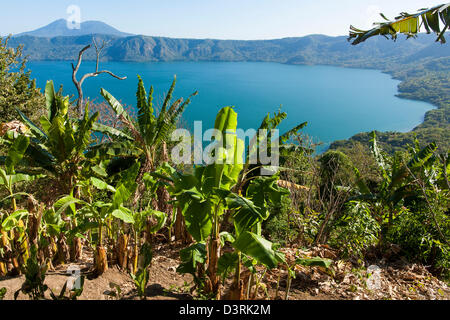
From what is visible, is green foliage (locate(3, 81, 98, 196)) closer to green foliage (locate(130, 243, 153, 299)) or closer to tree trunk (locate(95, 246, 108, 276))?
tree trunk (locate(95, 246, 108, 276))

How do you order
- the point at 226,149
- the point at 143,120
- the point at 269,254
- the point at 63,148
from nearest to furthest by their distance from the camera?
the point at 269,254 → the point at 226,149 → the point at 63,148 → the point at 143,120

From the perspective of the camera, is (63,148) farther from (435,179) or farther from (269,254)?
(435,179)

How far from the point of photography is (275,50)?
151 metres

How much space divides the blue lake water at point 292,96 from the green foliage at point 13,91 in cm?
2679

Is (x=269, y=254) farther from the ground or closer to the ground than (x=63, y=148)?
closer to the ground

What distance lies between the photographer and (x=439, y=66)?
8712 centimetres

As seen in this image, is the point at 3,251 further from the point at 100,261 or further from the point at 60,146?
the point at 60,146

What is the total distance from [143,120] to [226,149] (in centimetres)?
184

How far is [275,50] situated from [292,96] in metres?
81.8

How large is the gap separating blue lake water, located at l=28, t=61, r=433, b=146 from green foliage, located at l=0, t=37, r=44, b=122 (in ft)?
→ 87.9

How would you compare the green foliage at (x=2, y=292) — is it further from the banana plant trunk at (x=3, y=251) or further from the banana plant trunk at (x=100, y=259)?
the banana plant trunk at (x=100, y=259)

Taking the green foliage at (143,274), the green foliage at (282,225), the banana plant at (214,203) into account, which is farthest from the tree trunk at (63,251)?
the green foliage at (282,225)
